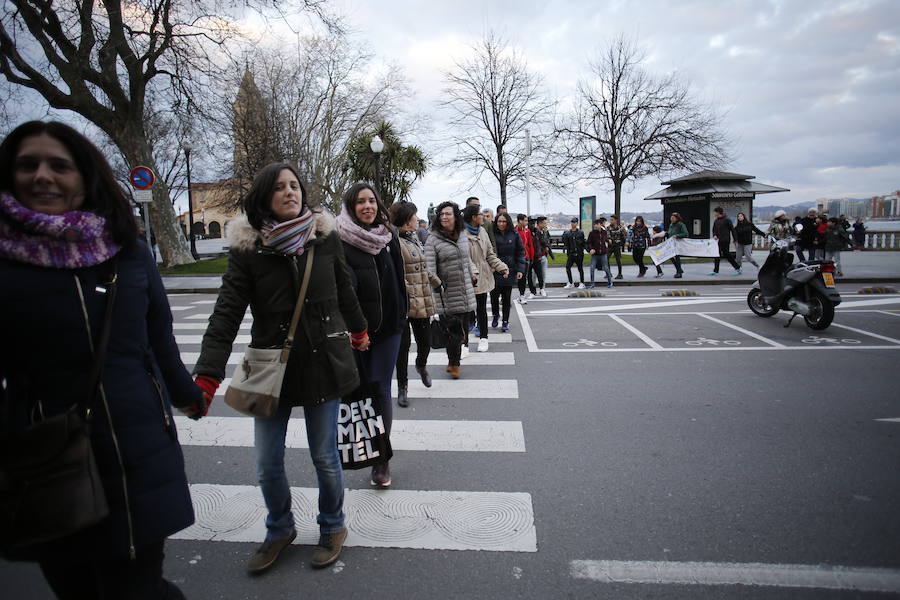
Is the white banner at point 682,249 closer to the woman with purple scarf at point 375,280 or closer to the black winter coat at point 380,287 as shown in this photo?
the black winter coat at point 380,287

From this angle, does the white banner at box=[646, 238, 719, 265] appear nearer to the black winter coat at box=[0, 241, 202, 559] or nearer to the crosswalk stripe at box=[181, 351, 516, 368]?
the crosswalk stripe at box=[181, 351, 516, 368]

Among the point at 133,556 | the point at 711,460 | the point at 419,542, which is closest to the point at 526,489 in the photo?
the point at 419,542

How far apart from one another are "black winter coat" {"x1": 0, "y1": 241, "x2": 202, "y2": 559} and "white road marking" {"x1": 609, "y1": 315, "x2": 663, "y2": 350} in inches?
262

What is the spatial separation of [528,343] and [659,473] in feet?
14.3

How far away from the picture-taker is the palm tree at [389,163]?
3634 cm

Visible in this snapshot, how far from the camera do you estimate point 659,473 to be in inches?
145

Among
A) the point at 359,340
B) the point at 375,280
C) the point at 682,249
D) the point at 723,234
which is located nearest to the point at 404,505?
the point at 359,340

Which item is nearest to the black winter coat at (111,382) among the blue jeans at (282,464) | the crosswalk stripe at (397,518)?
the blue jeans at (282,464)

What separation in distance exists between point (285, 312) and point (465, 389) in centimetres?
343

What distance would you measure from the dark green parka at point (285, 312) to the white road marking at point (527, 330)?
5131 millimetres

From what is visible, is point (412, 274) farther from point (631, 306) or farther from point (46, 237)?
point (631, 306)

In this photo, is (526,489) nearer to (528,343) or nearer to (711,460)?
(711,460)

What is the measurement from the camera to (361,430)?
10.9ft

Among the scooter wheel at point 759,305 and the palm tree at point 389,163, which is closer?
the scooter wheel at point 759,305
